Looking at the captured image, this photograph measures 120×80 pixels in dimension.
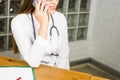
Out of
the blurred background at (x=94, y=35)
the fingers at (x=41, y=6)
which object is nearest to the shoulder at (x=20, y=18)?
the fingers at (x=41, y=6)

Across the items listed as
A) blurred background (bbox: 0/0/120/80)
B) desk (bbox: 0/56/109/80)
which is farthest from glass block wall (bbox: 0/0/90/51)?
desk (bbox: 0/56/109/80)

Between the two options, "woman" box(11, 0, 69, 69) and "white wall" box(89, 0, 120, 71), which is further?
"white wall" box(89, 0, 120, 71)

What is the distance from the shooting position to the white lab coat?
1.43 meters

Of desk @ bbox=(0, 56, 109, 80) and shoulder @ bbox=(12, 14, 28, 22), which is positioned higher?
shoulder @ bbox=(12, 14, 28, 22)

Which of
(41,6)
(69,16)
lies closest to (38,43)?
(41,6)

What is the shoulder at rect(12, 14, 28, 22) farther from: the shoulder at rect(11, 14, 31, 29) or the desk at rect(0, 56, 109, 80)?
the desk at rect(0, 56, 109, 80)

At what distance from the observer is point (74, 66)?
323 centimetres

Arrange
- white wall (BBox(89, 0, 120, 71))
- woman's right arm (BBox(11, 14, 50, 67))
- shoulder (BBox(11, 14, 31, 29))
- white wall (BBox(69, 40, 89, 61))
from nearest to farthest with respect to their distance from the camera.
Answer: woman's right arm (BBox(11, 14, 50, 67)) < shoulder (BBox(11, 14, 31, 29)) < white wall (BBox(89, 0, 120, 71)) < white wall (BBox(69, 40, 89, 61))

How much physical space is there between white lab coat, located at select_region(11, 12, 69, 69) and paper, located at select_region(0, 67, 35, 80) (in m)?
0.10

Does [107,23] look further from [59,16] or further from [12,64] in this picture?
[12,64]

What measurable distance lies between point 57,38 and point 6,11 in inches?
37.7

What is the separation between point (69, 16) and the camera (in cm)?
304

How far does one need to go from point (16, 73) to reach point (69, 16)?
1931mm

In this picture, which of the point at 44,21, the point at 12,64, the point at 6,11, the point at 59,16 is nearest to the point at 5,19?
the point at 6,11
